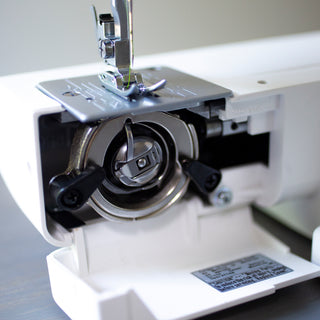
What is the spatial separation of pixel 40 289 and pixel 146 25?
1.46 meters

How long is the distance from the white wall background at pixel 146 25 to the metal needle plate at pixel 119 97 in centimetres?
108

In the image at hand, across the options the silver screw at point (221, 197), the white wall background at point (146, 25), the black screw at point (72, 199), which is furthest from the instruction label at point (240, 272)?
the white wall background at point (146, 25)

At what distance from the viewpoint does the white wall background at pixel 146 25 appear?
2.35m

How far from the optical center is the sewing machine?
1.17m

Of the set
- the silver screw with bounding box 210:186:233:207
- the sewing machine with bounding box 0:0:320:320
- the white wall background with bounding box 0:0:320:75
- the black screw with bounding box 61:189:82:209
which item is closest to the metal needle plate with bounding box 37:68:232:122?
the sewing machine with bounding box 0:0:320:320

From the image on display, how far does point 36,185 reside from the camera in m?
1.16

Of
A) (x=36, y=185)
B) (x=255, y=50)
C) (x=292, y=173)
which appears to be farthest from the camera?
(x=255, y=50)

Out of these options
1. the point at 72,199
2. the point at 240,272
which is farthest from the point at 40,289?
the point at 240,272

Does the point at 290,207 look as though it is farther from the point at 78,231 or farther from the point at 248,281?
the point at 78,231

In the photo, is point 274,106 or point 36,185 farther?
point 274,106

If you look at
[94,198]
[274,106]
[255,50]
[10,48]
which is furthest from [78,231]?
[10,48]

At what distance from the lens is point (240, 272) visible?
1299 millimetres

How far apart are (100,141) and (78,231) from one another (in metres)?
0.20

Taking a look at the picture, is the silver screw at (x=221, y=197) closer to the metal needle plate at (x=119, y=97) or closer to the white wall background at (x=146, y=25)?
the metal needle plate at (x=119, y=97)
